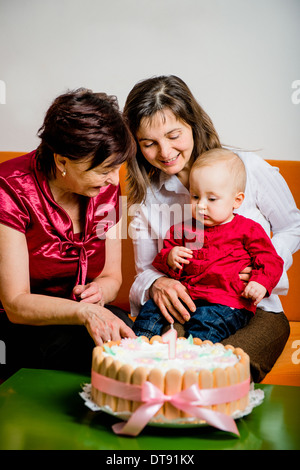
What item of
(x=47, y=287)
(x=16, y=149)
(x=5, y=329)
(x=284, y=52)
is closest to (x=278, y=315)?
(x=47, y=287)

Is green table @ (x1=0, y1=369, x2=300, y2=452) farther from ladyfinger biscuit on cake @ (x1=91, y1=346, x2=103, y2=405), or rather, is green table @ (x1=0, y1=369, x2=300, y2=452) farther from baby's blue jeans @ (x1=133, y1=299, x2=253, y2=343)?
baby's blue jeans @ (x1=133, y1=299, x2=253, y2=343)

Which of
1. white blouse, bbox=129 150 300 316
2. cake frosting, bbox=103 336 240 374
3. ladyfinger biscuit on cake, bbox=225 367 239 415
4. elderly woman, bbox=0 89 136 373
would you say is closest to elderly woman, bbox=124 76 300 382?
white blouse, bbox=129 150 300 316

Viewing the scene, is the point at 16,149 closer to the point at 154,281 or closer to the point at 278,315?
the point at 154,281

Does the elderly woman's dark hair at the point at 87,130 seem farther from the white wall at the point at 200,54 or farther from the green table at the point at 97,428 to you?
the white wall at the point at 200,54

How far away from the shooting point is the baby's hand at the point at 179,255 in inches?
70.4

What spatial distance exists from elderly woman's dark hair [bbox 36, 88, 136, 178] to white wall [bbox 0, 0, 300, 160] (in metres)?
0.95

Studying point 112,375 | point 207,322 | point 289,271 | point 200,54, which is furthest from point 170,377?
point 200,54

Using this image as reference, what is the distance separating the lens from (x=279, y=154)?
2.57m

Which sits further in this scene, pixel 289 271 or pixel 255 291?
pixel 289 271

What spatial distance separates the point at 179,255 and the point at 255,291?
27cm

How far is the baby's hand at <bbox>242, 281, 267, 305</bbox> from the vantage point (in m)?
1.67

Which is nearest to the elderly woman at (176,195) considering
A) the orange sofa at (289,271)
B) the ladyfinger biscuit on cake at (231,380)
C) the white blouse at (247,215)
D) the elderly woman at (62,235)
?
the white blouse at (247,215)

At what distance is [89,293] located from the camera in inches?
66.8

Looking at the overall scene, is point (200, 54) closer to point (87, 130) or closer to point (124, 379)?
point (87, 130)
